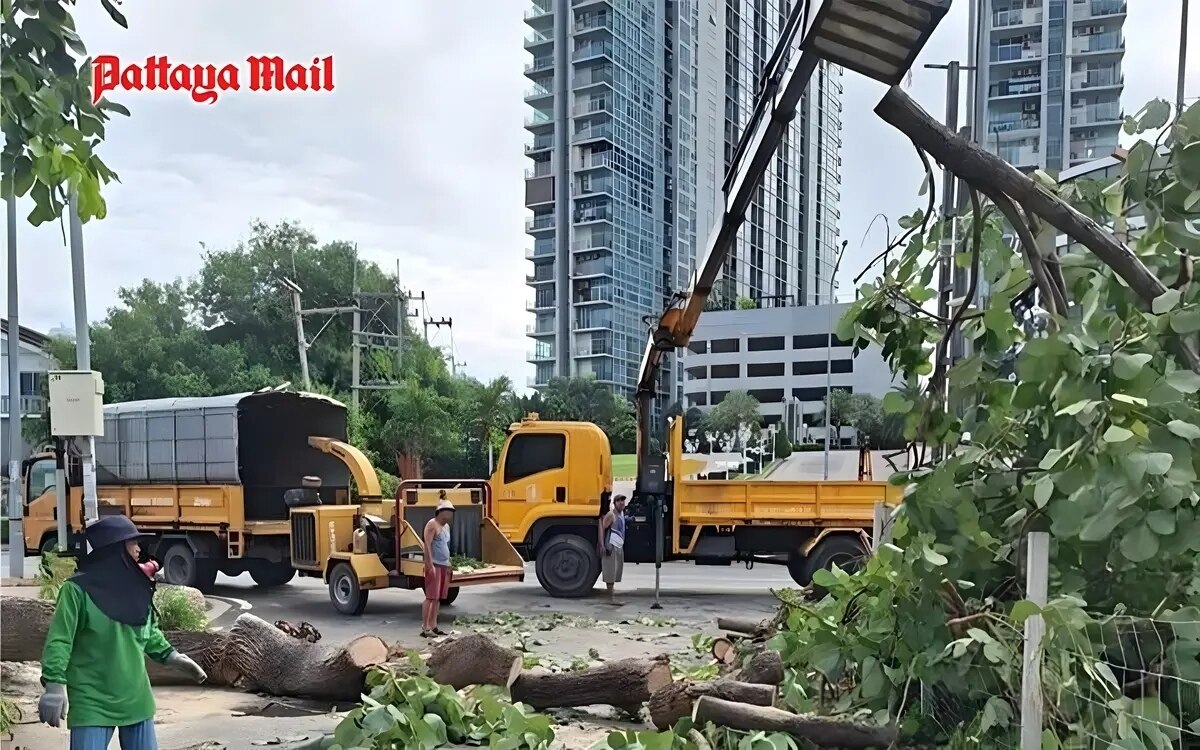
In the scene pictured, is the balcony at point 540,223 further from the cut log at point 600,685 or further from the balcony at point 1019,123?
the cut log at point 600,685

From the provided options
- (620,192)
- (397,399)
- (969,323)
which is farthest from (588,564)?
(620,192)

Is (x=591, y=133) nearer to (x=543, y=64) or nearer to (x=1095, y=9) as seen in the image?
(x=543, y=64)

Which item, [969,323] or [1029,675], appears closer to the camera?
[1029,675]

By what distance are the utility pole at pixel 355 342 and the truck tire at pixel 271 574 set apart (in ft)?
30.0

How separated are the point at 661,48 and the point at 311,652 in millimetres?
39087

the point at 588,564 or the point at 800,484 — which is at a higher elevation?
the point at 800,484

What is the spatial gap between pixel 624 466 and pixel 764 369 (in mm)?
20156

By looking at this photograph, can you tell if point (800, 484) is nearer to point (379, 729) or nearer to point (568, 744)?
point (568, 744)

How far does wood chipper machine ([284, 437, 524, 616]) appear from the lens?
31.1ft

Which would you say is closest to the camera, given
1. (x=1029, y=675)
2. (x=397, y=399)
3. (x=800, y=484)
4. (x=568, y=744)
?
(x=1029, y=675)

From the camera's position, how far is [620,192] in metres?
38.5

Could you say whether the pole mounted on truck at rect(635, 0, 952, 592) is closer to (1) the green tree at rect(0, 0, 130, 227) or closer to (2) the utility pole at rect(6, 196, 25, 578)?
(1) the green tree at rect(0, 0, 130, 227)

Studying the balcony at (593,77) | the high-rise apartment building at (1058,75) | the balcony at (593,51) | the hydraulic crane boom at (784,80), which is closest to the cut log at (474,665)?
the hydraulic crane boom at (784,80)

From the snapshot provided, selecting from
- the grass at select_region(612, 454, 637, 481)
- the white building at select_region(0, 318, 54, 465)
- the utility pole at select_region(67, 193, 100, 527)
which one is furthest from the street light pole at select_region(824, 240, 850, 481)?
the white building at select_region(0, 318, 54, 465)
